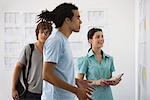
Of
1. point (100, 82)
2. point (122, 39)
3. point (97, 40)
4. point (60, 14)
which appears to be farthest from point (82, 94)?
point (122, 39)

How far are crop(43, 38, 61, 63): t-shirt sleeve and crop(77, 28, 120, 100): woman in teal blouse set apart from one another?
93cm

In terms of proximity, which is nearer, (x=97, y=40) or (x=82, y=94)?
(x=82, y=94)

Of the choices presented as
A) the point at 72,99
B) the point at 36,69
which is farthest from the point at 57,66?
the point at 36,69

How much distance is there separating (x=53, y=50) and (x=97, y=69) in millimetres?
1014

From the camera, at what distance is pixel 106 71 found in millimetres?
2793

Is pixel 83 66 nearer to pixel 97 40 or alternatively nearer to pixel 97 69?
pixel 97 69

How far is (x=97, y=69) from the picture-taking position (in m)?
2.78

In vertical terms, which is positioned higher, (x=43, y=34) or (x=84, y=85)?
(x=43, y=34)

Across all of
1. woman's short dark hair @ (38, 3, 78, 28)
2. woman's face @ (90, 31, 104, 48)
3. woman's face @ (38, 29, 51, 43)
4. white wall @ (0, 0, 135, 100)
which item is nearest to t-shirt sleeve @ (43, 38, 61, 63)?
woman's short dark hair @ (38, 3, 78, 28)

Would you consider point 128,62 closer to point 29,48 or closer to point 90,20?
point 90,20

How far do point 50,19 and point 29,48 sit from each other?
0.86 metres

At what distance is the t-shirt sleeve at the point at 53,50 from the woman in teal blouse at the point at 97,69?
3.05 feet

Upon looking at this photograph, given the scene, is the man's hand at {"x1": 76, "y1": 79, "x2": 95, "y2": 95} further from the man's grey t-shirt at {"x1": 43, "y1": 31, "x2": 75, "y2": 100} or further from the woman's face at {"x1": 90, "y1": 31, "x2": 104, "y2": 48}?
the woman's face at {"x1": 90, "y1": 31, "x2": 104, "y2": 48}

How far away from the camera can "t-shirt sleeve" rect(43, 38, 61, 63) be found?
1821mm
